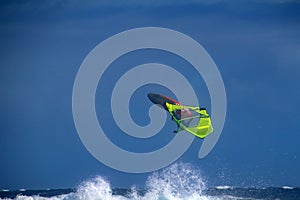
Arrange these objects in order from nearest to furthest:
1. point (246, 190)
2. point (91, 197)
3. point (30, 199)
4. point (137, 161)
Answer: point (91, 197) → point (30, 199) → point (137, 161) → point (246, 190)

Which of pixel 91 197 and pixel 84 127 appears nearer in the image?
pixel 91 197

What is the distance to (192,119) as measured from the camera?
49.7m

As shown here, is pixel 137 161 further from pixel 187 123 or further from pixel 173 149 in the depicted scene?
pixel 187 123

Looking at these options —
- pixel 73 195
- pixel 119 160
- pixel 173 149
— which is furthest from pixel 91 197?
pixel 173 149

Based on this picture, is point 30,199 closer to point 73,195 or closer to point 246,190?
point 73,195

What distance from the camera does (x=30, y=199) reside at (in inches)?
2384

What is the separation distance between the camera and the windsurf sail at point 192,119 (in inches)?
1954

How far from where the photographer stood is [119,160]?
61844 mm

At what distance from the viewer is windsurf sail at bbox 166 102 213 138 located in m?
49.6

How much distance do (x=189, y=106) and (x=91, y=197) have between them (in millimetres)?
12074

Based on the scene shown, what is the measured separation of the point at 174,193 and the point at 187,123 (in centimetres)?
932

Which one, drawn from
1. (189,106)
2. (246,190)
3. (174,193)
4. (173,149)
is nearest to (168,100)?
(189,106)

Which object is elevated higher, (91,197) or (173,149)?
(173,149)

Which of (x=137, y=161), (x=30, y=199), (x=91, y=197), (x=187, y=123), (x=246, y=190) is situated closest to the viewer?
(x=187, y=123)
